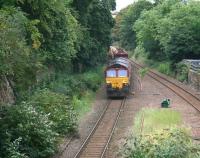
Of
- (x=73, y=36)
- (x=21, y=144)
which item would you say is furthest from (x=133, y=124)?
(x=73, y=36)

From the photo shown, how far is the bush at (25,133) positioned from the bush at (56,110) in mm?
2515

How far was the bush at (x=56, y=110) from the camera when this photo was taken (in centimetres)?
2353

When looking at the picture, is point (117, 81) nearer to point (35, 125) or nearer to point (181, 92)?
point (181, 92)

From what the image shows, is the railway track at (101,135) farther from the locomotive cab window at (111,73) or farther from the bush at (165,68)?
the bush at (165,68)

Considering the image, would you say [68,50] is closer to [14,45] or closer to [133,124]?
[133,124]

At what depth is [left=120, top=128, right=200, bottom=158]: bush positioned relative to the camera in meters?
15.8

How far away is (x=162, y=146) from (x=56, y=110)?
8795mm

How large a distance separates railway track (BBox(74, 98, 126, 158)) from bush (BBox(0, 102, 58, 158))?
1.41 m

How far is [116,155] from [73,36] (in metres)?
18.1

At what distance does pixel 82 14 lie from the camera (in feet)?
148

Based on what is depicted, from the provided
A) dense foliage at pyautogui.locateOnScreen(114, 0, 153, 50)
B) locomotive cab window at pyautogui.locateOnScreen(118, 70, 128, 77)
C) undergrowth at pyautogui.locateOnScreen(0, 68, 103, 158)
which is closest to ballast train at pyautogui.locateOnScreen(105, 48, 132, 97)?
locomotive cab window at pyautogui.locateOnScreen(118, 70, 128, 77)

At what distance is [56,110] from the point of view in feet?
79.7

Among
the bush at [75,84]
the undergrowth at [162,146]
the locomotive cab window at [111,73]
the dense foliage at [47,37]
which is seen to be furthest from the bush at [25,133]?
the locomotive cab window at [111,73]

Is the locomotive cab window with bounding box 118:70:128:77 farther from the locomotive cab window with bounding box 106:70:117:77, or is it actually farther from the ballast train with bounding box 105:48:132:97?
the locomotive cab window with bounding box 106:70:117:77
